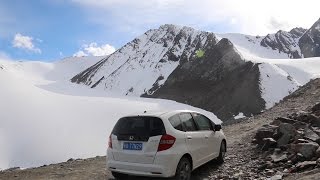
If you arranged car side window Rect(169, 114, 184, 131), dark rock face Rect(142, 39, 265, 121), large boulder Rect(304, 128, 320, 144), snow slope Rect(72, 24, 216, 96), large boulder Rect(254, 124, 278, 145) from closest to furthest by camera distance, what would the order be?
1. car side window Rect(169, 114, 184, 131)
2. large boulder Rect(304, 128, 320, 144)
3. large boulder Rect(254, 124, 278, 145)
4. dark rock face Rect(142, 39, 265, 121)
5. snow slope Rect(72, 24, 216, 96)

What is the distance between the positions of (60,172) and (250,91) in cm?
8315

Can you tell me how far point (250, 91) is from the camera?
9306 centimetres

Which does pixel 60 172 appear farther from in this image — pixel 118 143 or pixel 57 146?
pixel 57 146

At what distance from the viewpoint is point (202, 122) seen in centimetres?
1133

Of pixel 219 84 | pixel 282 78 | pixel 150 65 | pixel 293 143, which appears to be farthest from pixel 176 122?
pixel 150 65

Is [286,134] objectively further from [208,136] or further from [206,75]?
[206,75]

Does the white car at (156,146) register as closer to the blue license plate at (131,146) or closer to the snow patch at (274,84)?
the blue license plate at (131,146)

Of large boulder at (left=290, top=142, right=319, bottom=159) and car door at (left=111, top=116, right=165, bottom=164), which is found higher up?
car door at (left=111, top=116, right=165, bottom=164)

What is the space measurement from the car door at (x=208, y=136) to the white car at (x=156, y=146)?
0.28 m

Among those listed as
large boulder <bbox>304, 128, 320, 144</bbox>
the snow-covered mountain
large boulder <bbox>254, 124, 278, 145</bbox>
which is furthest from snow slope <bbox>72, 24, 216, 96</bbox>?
large boulder <bbox>304, 128, 320, 144</bbox>

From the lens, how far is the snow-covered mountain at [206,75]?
298 ft

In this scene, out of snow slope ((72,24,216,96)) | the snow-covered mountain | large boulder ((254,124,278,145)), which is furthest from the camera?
snow slope ((72,24,216,96))

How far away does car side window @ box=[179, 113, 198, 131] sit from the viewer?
1040cm

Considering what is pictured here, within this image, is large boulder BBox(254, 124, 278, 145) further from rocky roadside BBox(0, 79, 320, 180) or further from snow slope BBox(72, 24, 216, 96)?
snow slope BBox(72, 24, 216, 96)
